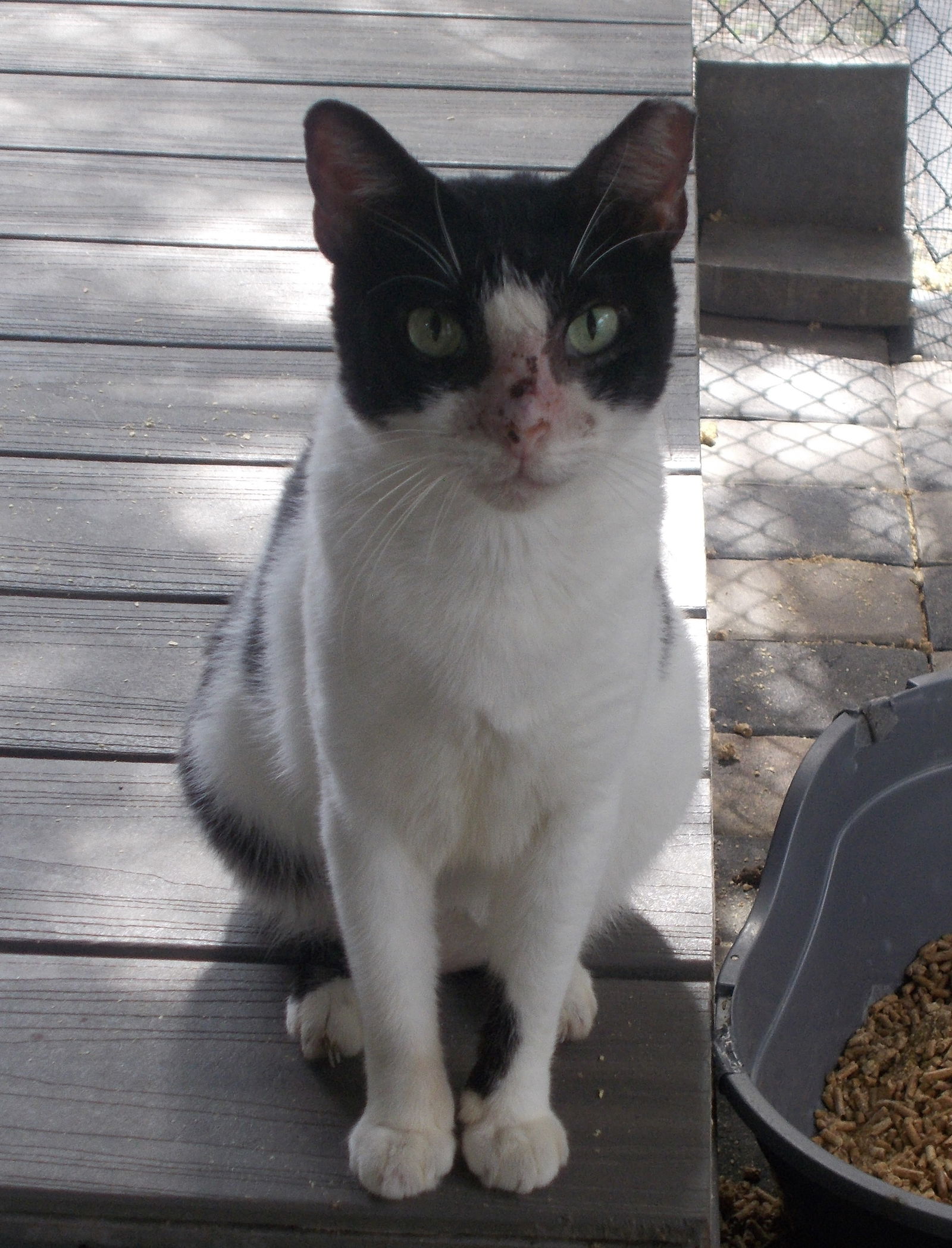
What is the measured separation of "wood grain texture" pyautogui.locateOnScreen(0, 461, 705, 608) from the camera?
5.24ft

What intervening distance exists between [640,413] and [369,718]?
36cm

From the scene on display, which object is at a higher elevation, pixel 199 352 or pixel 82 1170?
pixel 199 352

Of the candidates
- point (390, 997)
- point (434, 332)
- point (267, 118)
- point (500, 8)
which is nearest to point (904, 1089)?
point (390, 997)

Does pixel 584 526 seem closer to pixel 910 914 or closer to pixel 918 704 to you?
pixel 918 704

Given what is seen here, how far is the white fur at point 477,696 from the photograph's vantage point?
0.99 m

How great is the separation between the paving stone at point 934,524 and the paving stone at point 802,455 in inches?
3.0

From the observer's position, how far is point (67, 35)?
2688 millimetres

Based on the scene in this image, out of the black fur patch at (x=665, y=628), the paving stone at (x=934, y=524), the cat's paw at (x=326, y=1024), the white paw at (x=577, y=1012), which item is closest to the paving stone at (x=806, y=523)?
the paving stone at (x=934, y=524)

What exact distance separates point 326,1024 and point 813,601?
174 cm

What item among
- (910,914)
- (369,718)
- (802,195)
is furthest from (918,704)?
(802,195)

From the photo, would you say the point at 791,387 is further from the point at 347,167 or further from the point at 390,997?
the point at 390,997

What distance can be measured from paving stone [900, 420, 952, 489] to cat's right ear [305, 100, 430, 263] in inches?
87.1

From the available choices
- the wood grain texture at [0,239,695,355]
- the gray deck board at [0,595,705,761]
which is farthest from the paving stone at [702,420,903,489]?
the gray deck board at [0,595,705,761]

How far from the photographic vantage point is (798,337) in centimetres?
357
